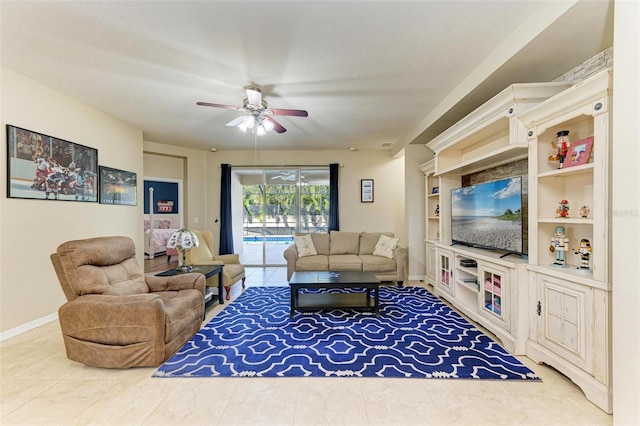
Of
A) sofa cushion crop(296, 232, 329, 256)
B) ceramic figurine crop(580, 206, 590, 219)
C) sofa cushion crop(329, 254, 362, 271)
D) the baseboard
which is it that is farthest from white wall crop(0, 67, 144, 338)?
ceramic figurine crop(580, 206, 590, 219)

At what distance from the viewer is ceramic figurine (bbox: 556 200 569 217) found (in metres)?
2.13

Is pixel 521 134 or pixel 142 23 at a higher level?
pixel 142 23

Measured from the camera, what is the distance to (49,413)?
1.68m

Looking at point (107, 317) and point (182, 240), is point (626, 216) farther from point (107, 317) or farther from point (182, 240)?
point (182, 240)

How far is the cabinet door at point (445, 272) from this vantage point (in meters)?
3.53

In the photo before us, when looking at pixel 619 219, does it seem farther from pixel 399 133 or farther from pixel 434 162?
pixel 399 133

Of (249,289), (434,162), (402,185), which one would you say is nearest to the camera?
(434,162)

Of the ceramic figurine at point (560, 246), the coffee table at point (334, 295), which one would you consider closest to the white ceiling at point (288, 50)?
the ceramic figurine at point (560, 246)

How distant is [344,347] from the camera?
2482 millimetres

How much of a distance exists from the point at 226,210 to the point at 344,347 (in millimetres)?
4515

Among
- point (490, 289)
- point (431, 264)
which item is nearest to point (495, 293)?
point (490, 289)

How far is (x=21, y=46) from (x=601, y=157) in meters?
4.55

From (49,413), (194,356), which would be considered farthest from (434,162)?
(49,413)

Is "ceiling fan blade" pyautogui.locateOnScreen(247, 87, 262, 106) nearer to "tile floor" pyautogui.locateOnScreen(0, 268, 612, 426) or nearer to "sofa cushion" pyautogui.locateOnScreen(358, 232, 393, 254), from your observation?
"tile floor" pyautogui.locateOnScreen(0, 268, 612, 426)
